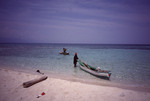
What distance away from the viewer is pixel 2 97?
14.9 feet

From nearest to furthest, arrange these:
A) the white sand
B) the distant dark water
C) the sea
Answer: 1. the white sand
2. the sea
3. the distant dark water

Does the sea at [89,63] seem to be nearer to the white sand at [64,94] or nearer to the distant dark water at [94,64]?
the distant dark water at [94,64]

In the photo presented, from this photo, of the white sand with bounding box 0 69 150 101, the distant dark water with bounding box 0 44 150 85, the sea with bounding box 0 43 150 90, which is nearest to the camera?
the white sand with bounding box 0 69 150 101

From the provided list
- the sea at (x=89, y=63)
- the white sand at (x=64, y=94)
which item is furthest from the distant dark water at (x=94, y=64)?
the white sand at (x=64, y=94)

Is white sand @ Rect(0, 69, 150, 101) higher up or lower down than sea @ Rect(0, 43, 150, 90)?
higher up

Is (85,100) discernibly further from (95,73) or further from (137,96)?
(95,73)

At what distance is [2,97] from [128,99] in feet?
19.2

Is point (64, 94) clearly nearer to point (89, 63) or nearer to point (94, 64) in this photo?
point (94, 64)

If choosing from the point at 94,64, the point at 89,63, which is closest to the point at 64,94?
the point at 94,64

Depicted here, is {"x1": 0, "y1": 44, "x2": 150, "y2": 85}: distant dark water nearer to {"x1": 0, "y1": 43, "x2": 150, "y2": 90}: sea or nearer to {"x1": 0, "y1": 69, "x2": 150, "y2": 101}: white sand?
{"x1": 0, "y1": 43, "x2": 150, "y2": 90}: sea

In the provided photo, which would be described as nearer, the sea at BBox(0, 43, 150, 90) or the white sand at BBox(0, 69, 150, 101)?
the white sand at BBox(0, 69, 150, 101)

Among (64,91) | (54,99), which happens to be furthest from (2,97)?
(64,91)

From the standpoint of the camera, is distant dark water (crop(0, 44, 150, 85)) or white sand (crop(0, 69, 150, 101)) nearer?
white sand (crop(0, 69, 150, 101))

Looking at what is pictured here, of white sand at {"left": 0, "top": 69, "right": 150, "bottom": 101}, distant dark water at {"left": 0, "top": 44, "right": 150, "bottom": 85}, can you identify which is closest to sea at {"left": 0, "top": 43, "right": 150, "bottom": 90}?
distant dark water at {"left": 0, "top": 44, "right": 150, "bottom": 85}
